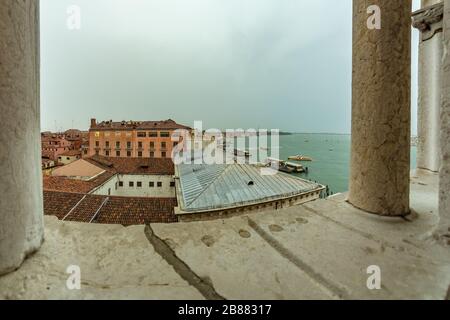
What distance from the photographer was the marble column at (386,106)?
6.36 ft

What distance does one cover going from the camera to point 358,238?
5.18 ft

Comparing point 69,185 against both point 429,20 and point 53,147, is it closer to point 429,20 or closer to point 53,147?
point 429,20

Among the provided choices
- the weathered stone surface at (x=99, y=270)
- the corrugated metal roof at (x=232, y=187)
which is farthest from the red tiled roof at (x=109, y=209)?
the weathered stone surface at (x=99, y=270)

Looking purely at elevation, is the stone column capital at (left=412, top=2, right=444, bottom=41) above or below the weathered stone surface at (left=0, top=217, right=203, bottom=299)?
above

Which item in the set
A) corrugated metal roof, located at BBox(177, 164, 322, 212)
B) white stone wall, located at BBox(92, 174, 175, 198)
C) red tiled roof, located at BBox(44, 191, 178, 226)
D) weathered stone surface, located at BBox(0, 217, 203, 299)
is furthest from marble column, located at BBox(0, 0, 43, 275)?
white stone wall, located at BBox(92, 174, 175, 198)

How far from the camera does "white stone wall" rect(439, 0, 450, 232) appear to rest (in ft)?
4.75

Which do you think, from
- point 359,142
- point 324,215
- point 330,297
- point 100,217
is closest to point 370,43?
point 359,142

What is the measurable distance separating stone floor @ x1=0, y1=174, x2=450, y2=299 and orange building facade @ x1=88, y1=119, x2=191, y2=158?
37207 mm

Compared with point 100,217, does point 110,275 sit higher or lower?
higher

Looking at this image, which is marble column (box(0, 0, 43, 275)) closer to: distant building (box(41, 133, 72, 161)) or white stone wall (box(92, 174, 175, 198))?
white stone wall (box(92, 174, 175, 198))

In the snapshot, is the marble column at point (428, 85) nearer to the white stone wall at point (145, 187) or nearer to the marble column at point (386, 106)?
the marble column at point (386, 106)
